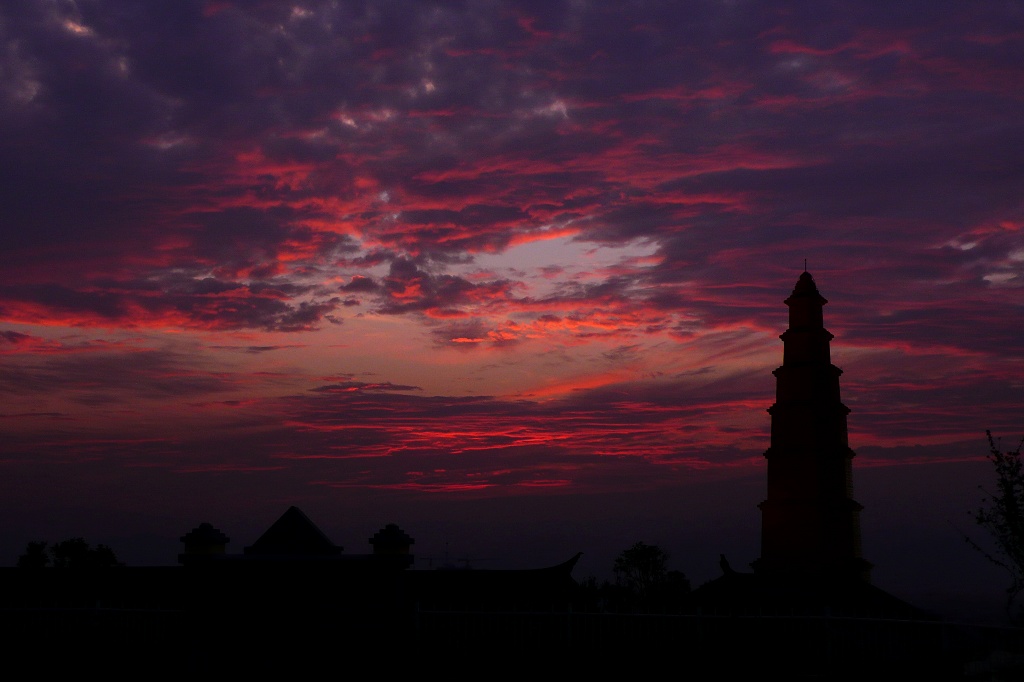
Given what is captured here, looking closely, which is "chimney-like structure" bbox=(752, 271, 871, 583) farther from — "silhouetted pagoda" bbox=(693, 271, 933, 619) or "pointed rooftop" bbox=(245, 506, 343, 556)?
"pointed rooftop" bbox=(245, 506, 343, 556)

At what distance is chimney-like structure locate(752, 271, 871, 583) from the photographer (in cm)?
5284

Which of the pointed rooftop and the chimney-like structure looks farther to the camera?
the chimney-like structure

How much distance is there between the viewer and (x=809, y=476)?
53281mm

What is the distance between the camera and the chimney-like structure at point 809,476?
52.8 meters

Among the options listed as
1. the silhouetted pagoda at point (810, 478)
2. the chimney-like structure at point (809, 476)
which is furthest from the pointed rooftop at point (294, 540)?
the chimney-like structure at point (809, 476)

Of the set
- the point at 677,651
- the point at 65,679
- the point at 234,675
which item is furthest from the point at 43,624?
the point at 677,651

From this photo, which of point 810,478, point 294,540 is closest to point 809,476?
point 810,478

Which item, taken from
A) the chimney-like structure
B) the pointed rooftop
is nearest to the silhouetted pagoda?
the chimney-like structure

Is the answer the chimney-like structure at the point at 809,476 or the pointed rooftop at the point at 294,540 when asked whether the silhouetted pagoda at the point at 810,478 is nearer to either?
the chimney-like structure at the point at 809,476

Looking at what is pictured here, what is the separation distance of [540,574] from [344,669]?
62.4ft

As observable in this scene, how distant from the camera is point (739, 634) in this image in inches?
1052

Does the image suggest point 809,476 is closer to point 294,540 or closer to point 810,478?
point 810,478

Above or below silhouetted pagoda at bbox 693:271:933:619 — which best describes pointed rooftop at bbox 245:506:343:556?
below

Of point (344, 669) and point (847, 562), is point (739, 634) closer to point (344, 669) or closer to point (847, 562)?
point (344, 669)
